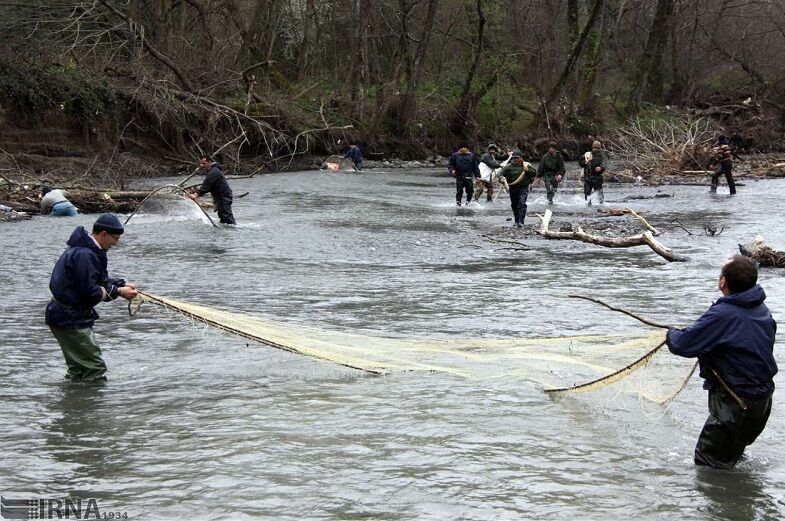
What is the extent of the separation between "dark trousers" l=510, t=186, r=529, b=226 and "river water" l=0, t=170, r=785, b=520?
447 centimetres

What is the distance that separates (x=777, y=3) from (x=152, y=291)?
49.4 metres

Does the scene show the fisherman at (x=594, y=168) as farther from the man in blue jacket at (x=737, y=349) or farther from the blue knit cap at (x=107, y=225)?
the man in blue jacket at (x=737, y=349)

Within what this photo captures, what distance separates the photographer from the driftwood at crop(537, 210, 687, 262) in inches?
601

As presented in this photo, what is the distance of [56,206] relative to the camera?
20.3 m

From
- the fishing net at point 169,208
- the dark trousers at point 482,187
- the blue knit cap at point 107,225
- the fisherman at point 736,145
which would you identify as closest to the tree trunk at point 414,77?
the fisherman at point 736,145

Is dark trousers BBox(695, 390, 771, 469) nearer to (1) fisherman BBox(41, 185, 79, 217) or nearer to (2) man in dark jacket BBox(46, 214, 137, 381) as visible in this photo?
(2) man in dark jacket BBox(46, 214, 137, 381)

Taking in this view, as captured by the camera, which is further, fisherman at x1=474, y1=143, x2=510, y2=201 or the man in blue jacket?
fisherman at x1=474, y1=143, x2=510, y2=201

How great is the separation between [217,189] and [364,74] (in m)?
28.0

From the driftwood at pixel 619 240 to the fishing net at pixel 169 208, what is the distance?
7938 mm

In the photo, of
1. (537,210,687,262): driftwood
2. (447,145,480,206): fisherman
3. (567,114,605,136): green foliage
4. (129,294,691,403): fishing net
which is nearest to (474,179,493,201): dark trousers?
(447,145,480,206): fisherman

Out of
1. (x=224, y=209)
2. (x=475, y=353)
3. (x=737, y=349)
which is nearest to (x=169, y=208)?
(x=224, y=209)

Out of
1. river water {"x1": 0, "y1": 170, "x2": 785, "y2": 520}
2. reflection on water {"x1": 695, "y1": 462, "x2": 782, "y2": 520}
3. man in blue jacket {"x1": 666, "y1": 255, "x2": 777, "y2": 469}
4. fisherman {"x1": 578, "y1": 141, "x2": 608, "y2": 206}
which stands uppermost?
fisherman {"x1": 578, "y1": 141, "x2": 608, "y2": 206}

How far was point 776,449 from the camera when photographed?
21.1 feet

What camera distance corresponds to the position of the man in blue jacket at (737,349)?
541 centimetres
